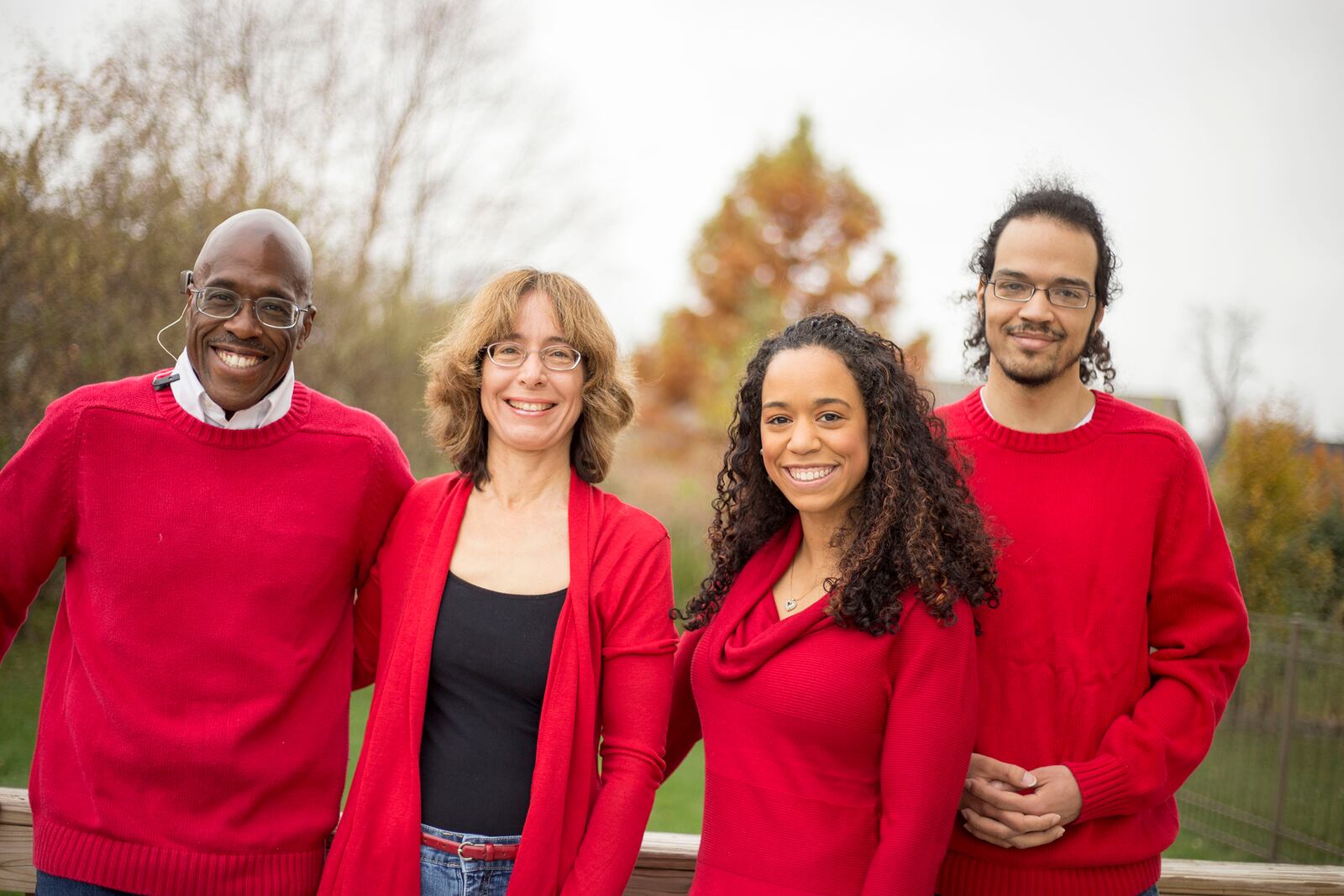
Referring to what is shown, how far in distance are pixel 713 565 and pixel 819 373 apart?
0.63 m

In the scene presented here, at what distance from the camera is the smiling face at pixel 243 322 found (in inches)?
96.9

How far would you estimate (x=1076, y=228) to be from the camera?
2.64 metres

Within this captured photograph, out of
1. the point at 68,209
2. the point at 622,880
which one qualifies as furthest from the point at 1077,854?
the point at 68,209

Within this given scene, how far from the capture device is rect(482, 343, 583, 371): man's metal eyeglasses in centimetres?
266

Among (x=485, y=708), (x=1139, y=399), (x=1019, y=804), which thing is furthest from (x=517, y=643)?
(x=1139, y=399)

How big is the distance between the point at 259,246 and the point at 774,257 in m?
21.9

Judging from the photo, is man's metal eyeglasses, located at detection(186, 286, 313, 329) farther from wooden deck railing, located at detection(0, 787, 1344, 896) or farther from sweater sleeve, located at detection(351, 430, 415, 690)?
wooden deck railing, located at detection(0, 787, 1344, 896)

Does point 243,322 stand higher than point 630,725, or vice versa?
point 243,322

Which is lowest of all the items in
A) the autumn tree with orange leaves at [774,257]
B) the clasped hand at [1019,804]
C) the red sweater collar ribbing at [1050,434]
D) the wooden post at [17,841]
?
the wooden post at [17,841]

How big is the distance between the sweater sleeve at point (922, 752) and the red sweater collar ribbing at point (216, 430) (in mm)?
1521

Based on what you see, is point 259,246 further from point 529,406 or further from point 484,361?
point 529,406

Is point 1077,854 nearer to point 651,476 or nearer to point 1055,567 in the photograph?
point 1055,567

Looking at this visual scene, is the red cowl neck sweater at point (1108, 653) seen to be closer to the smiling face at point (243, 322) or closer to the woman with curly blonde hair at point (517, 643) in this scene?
the woman with curly blonde hair at point (517, 643)

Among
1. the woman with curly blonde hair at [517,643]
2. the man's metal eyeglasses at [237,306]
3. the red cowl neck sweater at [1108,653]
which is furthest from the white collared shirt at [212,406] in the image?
the red cowl neck sweater at [1108,653]
